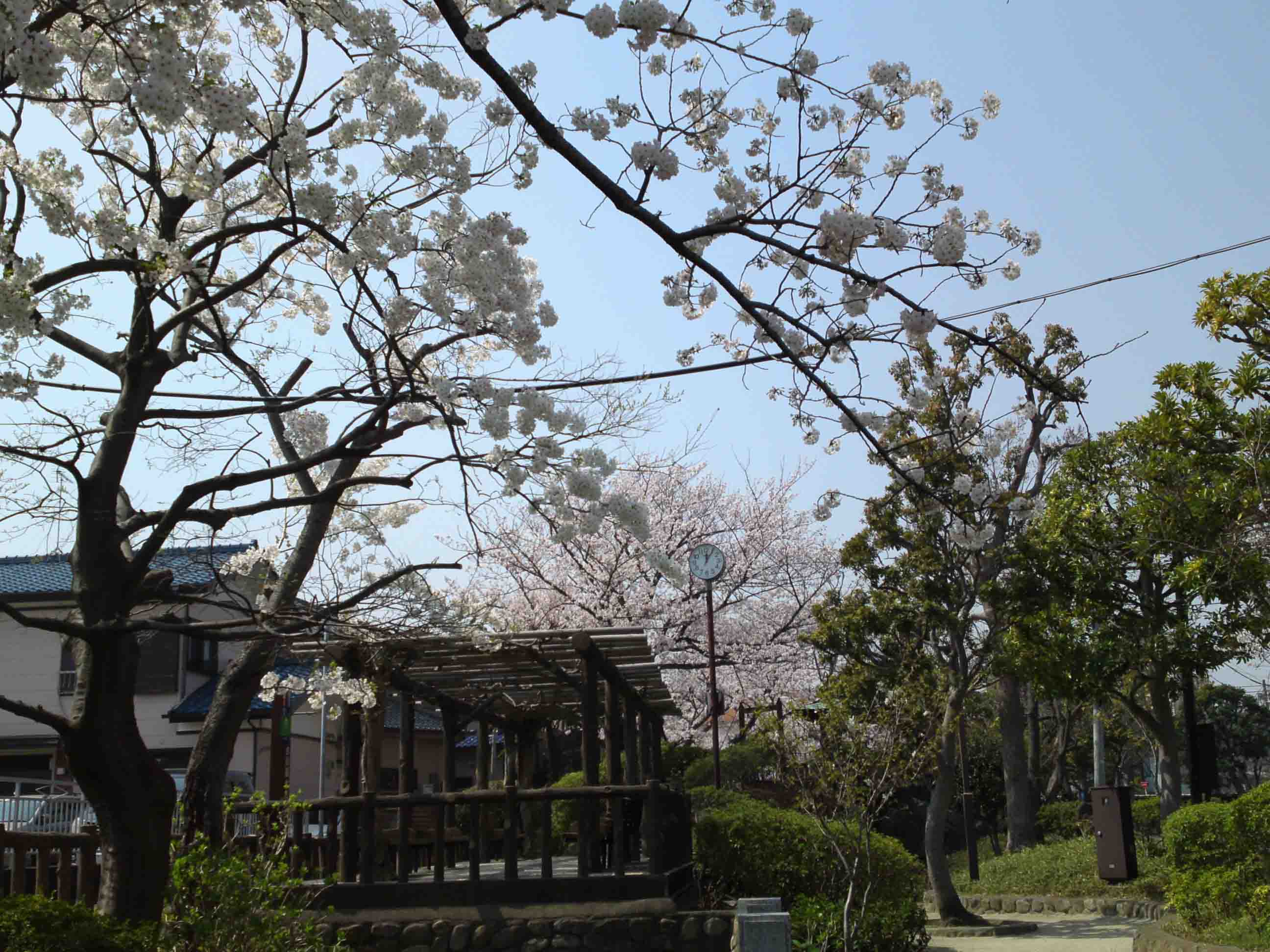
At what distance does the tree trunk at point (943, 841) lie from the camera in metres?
15.6

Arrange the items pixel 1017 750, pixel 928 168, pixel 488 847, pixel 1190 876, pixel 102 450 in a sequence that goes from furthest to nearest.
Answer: pixel 1017 750 → pixel 488 847 → pixel 1190 876 → pixel 102 450 → pixel 928 168

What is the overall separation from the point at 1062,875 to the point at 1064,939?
4.49 m

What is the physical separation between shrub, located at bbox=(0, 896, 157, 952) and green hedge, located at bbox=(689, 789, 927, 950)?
6.97m

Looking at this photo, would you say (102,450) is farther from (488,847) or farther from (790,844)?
(488,847)

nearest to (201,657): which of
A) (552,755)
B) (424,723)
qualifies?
(424,723)

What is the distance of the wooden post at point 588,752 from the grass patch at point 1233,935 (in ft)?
16.2

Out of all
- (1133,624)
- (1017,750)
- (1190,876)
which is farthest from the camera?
(1017,750)

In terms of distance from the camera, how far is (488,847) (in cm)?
1736

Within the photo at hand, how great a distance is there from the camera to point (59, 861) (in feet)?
29.3

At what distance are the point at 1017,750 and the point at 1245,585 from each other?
10733mm

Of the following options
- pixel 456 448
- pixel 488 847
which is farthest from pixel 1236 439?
pixel 488 847

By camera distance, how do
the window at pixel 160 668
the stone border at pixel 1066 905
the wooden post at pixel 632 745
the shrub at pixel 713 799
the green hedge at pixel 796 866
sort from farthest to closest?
the window at pixel 160 668 < the stone border at pixel 1066 905 < the shrub at pixel 713 799 < the wooden post at pixel 632 745 < the green hedge at pixel 796 866

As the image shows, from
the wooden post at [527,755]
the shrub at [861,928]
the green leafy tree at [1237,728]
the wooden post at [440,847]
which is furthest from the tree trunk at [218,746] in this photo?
the green leafy tree at [1237,728]

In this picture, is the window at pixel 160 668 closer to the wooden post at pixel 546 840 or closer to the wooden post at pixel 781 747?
the wooden post at pixel 546 840
